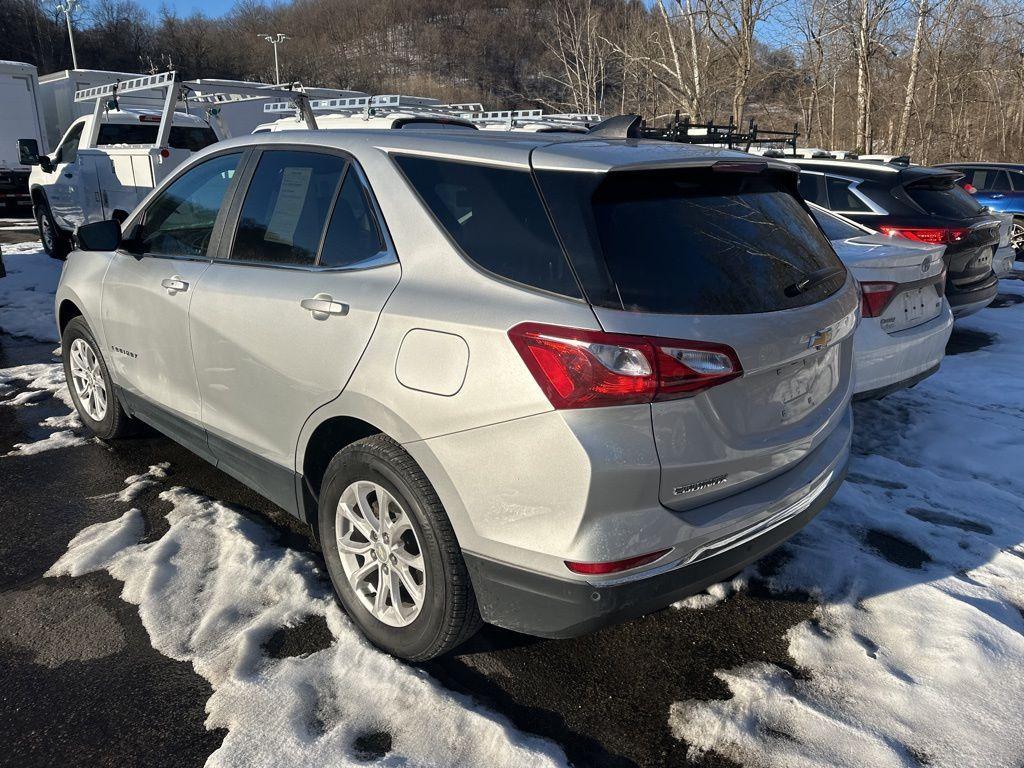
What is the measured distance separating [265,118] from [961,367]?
58.4 ft

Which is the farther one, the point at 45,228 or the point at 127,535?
the point at 45,228

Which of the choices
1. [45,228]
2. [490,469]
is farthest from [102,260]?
[45,228]

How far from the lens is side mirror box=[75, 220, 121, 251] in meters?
4.00

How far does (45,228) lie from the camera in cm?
1177

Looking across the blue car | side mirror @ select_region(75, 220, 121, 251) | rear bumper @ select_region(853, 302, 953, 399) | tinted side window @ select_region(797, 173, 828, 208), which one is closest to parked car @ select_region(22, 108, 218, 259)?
side mirror @ select_region(75, 220, 121, 251)

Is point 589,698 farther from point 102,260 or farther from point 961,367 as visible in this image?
point 961,367

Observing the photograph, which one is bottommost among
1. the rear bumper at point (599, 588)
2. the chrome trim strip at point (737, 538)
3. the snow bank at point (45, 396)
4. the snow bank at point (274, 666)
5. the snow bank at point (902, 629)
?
the snow bank at point (902, 629)

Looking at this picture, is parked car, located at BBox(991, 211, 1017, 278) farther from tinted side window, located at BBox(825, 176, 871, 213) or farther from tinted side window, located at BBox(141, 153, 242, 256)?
tinted side window, located at BBox(141, 153, 242, 256)

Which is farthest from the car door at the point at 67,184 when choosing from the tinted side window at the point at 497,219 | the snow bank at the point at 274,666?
the tinted side window at the point at 497,219

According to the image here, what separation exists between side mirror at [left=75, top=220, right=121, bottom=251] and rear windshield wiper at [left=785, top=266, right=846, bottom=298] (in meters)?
3.33

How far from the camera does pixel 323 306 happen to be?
2.72 metres

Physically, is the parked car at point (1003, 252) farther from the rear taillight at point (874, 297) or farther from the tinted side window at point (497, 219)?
the tinted side window at point (497, 219)

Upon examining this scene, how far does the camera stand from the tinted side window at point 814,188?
7.13 metres

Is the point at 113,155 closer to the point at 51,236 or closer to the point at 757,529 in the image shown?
the point at 51,236
